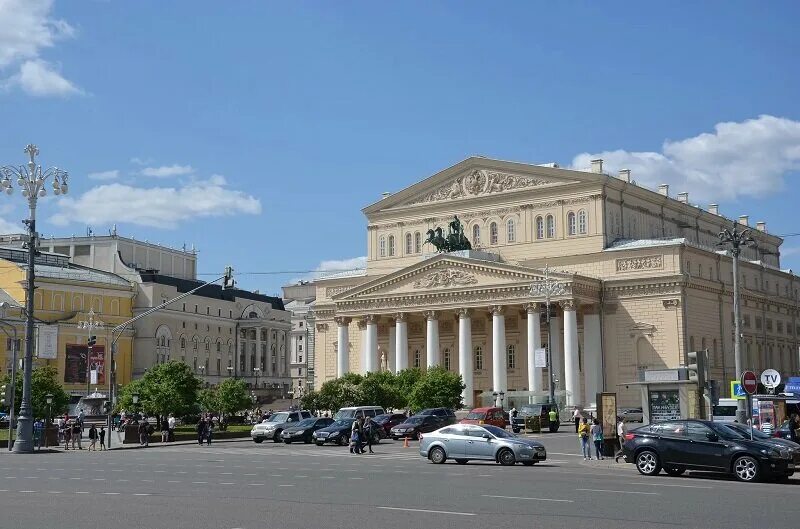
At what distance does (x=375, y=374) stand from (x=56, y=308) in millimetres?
41208

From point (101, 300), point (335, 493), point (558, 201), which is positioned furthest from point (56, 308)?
point (335, 493)

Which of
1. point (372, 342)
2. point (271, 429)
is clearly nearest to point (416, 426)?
point (271, 429)

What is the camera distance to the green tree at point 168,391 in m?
65.0

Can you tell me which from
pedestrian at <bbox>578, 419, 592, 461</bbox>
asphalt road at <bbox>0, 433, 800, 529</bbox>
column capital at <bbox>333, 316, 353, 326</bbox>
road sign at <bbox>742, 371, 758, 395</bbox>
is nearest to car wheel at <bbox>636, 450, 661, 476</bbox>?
asphalt road at <bbox>0, 433, 800, 529</bbox>

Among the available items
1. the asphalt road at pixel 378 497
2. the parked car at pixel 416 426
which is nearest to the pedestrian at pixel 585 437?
the asphalt road at pixel 378 497

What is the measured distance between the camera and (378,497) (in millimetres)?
20688

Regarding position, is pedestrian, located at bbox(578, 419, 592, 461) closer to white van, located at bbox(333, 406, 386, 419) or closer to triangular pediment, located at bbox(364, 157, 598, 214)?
white van, located at bbox(333, 406, 386, 419)

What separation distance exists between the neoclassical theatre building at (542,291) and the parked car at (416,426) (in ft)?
57.8

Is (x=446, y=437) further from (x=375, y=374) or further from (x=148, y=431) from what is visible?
(x=375, y=374)

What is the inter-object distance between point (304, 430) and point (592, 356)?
32599 millimetres

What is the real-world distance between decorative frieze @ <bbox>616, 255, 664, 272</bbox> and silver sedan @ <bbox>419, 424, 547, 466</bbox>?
47832 mm

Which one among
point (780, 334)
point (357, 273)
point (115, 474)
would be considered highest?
point (357, 273)

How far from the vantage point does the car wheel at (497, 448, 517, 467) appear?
33.2 m

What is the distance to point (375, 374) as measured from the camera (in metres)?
76.1
